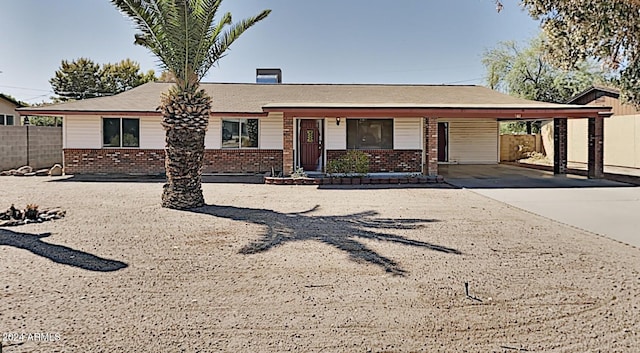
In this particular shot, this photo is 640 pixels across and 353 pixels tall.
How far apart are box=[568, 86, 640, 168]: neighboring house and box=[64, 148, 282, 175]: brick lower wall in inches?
599

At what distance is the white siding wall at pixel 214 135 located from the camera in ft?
65.3

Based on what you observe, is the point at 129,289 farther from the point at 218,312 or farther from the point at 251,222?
the point at 251,222

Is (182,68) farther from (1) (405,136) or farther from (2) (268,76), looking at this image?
(2) (268,76)

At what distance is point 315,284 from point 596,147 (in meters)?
15.4

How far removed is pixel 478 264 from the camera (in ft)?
20.9

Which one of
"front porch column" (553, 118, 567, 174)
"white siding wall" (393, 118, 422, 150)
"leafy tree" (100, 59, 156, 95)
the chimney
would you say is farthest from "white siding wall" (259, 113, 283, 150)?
"leafy tree" (100, 59, 156, 95)

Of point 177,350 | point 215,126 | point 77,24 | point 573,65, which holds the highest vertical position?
point 77,24

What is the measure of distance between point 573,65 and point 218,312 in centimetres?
1378

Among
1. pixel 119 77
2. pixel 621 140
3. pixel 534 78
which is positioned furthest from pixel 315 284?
pixel 119 77

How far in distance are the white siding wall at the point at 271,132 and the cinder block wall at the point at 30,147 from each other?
11238mm

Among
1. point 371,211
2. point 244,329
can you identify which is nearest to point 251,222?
point 371,211

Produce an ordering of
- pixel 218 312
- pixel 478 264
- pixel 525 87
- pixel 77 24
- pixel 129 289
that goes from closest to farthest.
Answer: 1. pixel 218 312
2. pixel 129 289
3. pixel 478 264
4. pixel 77 24
5. pixel 525 87

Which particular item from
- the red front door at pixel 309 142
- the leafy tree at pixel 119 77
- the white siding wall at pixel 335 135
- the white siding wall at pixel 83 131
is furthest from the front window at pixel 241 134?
the leafy tree at pixel 119 77

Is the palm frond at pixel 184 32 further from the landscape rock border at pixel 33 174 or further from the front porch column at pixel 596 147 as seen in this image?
the front porch column at pixel 596 147
